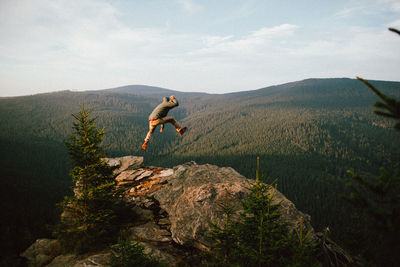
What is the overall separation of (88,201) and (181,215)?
471cm

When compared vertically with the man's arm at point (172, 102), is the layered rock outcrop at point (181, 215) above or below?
below

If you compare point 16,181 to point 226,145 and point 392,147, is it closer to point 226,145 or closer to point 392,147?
point 226,145

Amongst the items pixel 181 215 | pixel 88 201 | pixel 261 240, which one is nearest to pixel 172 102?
pixel 181 215

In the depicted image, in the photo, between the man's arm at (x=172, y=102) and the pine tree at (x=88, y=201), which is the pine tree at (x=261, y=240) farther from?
the pine tree at (x=88, y=201)

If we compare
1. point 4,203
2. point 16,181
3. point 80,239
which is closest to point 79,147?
point 80,239

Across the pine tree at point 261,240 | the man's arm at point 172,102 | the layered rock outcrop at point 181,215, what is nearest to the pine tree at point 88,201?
the layered rock outcrop at point 181,215

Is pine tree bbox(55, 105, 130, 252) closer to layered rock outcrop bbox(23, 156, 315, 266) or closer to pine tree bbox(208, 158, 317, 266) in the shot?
layered rock outcrop bbox(23, 156, 315, 266)

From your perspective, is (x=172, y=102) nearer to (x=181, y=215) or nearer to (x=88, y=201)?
(x=181, y=215)

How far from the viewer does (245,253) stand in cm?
619

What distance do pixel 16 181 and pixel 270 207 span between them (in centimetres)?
15768

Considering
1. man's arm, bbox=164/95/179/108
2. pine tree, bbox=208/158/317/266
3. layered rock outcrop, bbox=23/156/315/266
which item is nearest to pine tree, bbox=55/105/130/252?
layered rock outcrop, bbox=23/156/315/266

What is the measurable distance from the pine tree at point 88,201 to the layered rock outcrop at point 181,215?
0.87 metres

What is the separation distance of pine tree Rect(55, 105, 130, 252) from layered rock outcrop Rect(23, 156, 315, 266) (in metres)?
0.87

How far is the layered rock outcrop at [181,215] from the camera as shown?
375 inches
